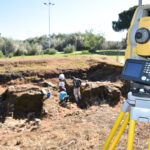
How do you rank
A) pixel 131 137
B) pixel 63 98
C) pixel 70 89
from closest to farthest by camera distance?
pixel 131 137 < pixel 63 98 < pixel 70 89

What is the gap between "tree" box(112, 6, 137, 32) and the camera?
118 ft

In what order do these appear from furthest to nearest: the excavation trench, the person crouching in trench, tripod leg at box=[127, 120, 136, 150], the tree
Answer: the tree < the person crouching in trench < the excavation trench < tripod leg at box=[127, 120, 136, 150]

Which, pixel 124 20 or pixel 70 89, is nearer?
pixel 70 89

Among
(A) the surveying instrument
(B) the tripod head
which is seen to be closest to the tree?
(B) the tripod head

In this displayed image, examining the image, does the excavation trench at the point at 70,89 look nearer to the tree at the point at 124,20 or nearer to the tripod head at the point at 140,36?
the tripod head at the point at 140,36

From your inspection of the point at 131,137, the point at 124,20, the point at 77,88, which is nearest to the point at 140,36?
the point at 131,137

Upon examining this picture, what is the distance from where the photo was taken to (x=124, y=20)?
120 ft

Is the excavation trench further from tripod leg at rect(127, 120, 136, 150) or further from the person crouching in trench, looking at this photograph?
tripod leg at rect(127, 120, 136, 150)

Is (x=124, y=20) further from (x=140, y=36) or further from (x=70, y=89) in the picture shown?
(x=140, y=36)

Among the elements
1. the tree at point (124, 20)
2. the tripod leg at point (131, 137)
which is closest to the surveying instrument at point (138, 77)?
the tripod leg at point (131, 137)

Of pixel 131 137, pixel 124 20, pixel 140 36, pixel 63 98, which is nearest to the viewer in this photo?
pixel 131 137

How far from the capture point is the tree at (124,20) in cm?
3594

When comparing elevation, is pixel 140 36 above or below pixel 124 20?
below

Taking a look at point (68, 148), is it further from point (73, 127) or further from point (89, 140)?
point (73, 127)
